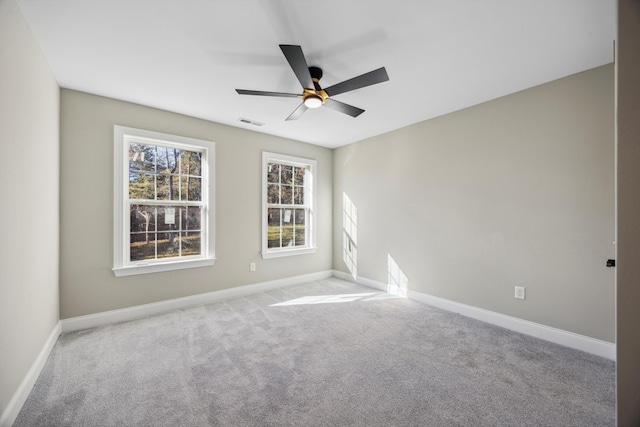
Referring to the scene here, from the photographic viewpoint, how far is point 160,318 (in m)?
3.12

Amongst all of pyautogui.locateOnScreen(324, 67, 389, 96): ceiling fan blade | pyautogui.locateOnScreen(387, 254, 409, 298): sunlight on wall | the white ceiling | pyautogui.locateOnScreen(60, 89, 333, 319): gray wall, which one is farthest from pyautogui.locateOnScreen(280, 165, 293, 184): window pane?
pyautogui.locateOnScreen(324, 67, 389, 96): ceiling fan blade

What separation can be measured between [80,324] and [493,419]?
383cm

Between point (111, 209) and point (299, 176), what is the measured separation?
283cm

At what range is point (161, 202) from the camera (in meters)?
3.39

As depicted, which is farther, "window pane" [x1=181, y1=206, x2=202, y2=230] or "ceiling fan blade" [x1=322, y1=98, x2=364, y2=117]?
"window pane" [x1=181, y1=206, x2=202, y2=230]

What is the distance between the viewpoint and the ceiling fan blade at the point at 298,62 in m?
1.72

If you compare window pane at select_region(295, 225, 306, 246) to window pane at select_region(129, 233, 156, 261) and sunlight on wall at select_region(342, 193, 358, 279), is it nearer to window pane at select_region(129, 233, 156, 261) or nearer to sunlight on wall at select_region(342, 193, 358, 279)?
sunlight on wall at select_region(342, 193, 358, 279)

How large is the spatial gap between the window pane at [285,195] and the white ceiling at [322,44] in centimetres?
180

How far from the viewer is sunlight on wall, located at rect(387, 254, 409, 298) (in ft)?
12.9

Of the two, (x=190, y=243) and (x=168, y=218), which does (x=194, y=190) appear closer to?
(x=168, y=218)

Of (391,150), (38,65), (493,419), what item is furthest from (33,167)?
(391,150)

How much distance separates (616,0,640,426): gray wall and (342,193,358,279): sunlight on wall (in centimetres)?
370

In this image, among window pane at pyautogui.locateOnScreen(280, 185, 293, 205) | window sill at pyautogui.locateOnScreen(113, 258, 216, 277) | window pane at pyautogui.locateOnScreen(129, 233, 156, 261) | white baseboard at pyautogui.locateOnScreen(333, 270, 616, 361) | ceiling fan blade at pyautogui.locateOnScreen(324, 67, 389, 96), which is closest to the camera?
ceiling fan blade at pyautogui.locateOnScreen(324, 67, 389, 96)

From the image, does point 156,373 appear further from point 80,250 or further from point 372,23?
point 372,23
